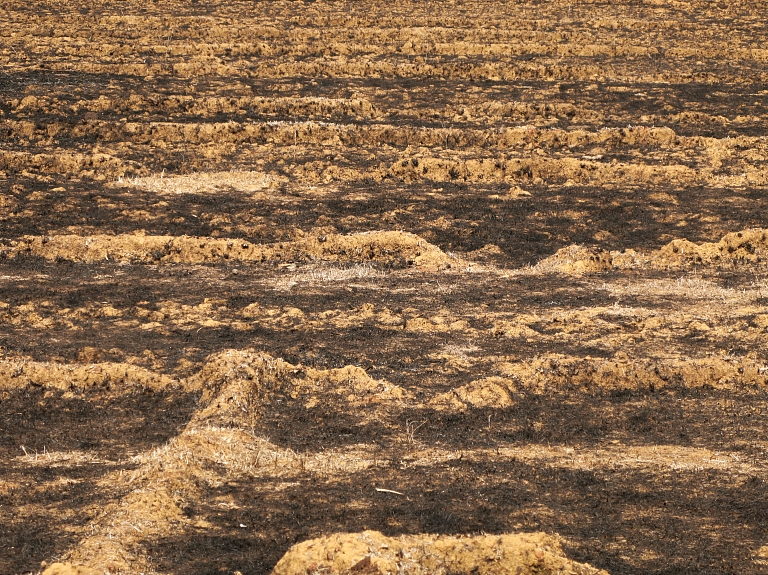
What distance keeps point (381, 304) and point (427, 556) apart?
15.6 ft

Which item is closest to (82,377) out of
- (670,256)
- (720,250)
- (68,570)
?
(68,570)

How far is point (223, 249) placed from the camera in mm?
12844

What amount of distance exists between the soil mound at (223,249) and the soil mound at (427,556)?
5.99 metres

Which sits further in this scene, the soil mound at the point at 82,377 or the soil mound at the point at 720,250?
the soil mound at the point at 720,250

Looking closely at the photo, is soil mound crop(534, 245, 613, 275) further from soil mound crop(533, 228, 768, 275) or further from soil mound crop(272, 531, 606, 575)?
soil mound crop(272, 531, 606, 575)

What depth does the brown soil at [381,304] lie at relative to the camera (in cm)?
739

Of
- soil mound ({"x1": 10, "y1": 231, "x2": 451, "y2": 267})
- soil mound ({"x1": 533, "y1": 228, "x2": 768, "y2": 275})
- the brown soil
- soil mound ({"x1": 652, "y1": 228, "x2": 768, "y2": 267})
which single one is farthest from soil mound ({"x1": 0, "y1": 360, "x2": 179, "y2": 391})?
soil mound ({"x1": 652, "y1": 228, "x2": 768, "y2": 267})

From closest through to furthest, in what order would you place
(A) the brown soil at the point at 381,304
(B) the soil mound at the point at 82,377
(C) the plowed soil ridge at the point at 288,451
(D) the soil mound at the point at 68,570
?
(D) the soil mound at the point at 68,570 < (C) the plowed soil ridge at the point at 288,451 < (A) the brown soil at the point at 381,304 < (B) the soil mound at the point at 82,377

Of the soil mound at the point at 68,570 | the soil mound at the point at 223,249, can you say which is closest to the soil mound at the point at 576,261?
the soil mound at the point at 223,249

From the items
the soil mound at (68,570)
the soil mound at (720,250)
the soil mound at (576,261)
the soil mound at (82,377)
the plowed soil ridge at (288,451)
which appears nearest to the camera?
the soil mound at (68,570)

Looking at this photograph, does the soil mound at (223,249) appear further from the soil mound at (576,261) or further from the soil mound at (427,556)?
the soil mound at (427,556)

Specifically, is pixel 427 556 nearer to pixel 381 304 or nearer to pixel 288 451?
pixel 288 451

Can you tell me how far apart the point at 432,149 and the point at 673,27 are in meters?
9.86

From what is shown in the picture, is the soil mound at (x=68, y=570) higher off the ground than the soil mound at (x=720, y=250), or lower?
lower
